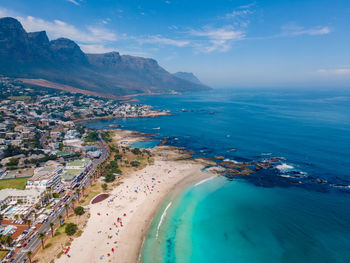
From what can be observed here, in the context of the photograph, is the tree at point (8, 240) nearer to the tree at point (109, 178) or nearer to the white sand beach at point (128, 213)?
the white sand beach at point (128, 213)

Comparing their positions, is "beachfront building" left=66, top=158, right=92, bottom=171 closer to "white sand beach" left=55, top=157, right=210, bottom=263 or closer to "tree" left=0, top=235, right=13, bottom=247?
"white sand beach" left=55, top=157, right=210, bottom=263

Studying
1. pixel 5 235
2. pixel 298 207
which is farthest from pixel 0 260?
pixel 298 207

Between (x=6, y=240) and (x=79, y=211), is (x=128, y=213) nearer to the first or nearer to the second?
(x=79, y=211)

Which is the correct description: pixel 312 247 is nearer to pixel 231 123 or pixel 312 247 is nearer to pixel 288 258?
pixel 288 258

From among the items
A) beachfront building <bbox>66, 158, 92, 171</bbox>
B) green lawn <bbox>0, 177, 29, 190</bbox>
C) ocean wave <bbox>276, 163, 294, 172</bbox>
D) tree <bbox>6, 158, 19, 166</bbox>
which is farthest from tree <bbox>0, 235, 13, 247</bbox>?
ocean wave <bbox>276, 163, 294, 172</bbox>

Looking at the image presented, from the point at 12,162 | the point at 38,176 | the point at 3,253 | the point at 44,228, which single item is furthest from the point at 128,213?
the point at 12,162

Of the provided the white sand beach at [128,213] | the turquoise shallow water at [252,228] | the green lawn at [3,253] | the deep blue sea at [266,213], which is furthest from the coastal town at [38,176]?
A: the deep blue sea at [266,213]
